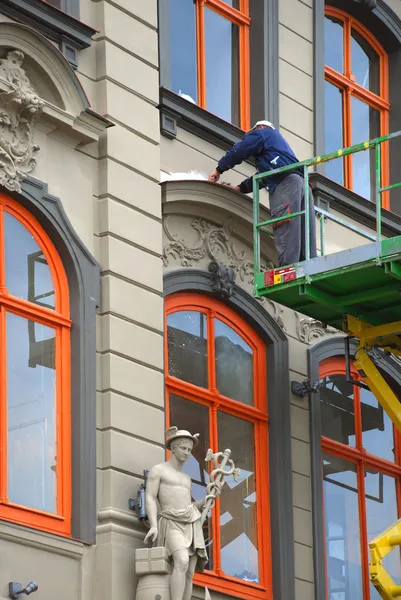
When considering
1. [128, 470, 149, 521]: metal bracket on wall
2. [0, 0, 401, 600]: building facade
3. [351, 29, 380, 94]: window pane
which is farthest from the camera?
[351, 29, 380, 94]: window pane

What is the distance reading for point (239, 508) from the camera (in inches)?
807

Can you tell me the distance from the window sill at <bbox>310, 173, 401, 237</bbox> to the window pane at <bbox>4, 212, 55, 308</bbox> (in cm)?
533

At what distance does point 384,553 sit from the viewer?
20.2 meters

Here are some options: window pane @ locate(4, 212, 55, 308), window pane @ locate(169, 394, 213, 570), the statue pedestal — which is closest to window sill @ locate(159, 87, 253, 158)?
window pane @ locate(4, 212, 55, 308)

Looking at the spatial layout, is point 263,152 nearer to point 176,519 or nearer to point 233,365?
point 233,365

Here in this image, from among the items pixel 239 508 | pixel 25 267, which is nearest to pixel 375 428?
pixel 239 508

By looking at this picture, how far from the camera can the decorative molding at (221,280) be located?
→ 68.3 feet

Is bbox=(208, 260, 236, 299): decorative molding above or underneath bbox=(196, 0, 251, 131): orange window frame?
underneath

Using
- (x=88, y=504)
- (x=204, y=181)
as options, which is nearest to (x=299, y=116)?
(x=204, y=181)

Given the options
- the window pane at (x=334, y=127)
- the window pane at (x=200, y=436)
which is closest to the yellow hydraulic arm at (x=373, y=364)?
the window pane at (x=200, y=436)

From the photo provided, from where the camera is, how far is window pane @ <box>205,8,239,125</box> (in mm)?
22297

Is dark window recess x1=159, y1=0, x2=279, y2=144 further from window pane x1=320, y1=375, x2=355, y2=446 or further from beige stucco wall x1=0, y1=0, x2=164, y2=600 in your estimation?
window pane x1=320, y1=375, x2=355, y2=446

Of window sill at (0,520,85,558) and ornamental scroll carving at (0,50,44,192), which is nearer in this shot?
window sill at (0,520,85,558)

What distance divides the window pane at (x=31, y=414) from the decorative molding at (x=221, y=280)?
323 centimetres
